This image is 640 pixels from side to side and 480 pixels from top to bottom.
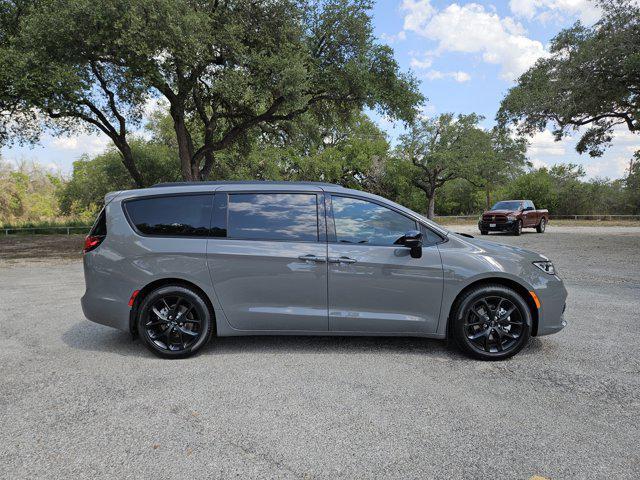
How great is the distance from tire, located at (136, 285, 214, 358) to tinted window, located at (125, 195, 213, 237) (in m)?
0.59

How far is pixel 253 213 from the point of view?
4.45 m

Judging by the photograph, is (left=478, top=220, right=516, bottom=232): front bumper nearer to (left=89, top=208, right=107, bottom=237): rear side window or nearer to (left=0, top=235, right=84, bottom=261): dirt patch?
(left=0, top=235, right=84, bottom=261): dirt patch

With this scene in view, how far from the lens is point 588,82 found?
1588 cm

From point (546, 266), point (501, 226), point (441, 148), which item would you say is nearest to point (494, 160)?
point (441, 148)

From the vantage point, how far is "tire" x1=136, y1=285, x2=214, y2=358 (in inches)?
169

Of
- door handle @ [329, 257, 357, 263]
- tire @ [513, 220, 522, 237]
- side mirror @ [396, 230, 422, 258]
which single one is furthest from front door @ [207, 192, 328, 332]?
tire @ [513, 220, 522, 237]

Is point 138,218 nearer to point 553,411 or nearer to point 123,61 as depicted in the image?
point 553,411

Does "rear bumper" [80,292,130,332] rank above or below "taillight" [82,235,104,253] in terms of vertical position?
below

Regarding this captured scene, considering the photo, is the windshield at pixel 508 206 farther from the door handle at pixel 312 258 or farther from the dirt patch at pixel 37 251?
the door handle at pixel 312 258

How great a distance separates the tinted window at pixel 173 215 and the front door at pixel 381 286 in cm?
135

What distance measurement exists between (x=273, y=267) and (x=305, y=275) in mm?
325

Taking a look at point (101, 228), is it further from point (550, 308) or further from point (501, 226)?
point (501, 226)

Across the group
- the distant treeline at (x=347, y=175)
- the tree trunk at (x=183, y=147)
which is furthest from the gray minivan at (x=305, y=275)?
the distant treeline at (x=347, y=175)

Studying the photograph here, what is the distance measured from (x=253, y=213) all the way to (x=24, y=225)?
2626 centimetres
